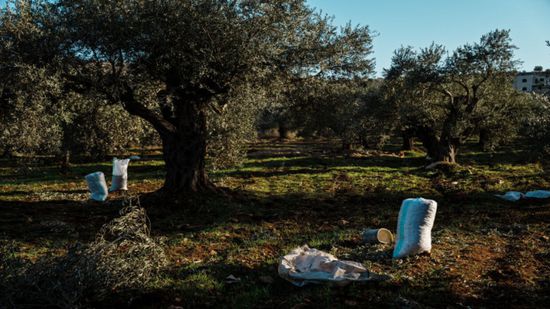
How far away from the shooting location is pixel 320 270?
25.4ft

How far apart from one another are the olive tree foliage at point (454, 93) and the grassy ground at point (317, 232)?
4.06 m

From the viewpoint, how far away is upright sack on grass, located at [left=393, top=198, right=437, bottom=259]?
8.84 meters

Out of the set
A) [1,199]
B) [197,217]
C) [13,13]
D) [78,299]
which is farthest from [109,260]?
[1,199]

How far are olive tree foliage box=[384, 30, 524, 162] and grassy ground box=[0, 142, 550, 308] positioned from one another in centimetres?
406

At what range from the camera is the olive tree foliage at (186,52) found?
1248 centimetres

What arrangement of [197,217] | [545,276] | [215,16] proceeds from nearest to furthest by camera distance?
[545,276] → [215,16] → [197,217]

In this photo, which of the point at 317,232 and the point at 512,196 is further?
the point at 512,196

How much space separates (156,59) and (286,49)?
455 centimetres

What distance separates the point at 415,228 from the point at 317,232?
13.0ft

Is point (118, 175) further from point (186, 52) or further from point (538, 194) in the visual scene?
point (538, 194)

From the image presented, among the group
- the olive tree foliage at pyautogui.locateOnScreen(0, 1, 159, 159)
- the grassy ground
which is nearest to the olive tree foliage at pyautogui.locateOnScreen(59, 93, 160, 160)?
the olive tree foliage at pyautogui.locateOnScreen(0, 1, 159, 159)

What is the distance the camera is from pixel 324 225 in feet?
43.4

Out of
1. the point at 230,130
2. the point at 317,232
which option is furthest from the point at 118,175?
the point at 317,232

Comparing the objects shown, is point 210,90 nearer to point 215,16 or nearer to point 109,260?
point 215,16
